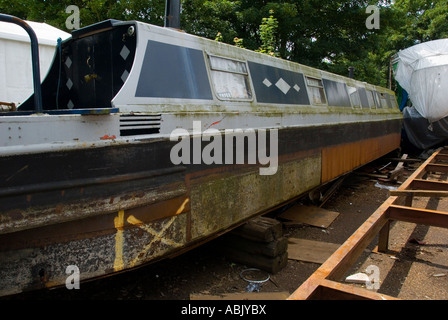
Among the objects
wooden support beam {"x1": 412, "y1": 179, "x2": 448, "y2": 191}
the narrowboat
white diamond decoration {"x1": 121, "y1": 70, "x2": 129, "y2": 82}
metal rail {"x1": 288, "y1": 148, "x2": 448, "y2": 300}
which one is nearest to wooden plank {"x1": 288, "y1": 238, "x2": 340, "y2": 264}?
the narrowboat

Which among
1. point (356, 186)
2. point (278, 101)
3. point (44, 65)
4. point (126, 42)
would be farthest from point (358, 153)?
point (44, 65)

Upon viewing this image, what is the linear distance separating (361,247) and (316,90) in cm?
362

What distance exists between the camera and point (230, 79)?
4008 mm

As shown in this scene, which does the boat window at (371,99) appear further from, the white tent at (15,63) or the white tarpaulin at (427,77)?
the white tent at (15,63)

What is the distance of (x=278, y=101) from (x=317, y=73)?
1766mm

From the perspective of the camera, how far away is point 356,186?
8.66m

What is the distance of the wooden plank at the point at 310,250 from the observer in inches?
174

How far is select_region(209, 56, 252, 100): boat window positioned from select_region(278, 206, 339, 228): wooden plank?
2.52m

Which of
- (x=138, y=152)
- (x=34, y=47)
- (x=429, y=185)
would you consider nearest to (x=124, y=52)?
(x=34, y=47)

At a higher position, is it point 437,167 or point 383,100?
point 383,100

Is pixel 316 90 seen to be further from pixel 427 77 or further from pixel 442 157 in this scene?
pixel 427 77

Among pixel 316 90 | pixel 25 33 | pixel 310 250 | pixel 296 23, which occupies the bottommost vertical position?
pixel 310 250

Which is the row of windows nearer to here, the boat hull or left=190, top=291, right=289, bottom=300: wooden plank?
the boat hull
